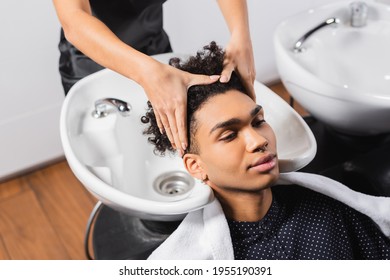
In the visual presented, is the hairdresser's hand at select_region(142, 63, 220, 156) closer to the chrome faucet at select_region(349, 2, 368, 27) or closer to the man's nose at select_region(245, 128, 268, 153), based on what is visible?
the man's nose at select_region(245, 128, 268, 153)

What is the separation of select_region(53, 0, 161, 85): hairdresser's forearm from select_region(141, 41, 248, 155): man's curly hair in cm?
11

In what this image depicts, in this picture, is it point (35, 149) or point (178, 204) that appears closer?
point (178, 204)

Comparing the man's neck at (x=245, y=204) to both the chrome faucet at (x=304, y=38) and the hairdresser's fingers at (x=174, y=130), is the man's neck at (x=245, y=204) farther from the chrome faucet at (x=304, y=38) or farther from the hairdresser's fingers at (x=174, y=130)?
the chrome faucet at (x=304, y=38)

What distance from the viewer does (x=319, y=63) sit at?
5.18 feet

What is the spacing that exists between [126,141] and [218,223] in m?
0.36

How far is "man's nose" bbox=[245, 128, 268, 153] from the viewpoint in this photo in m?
0.99

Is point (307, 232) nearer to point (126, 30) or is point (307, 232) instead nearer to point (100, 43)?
Result: point (100, 43)

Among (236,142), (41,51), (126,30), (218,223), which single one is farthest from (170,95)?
(41,51)

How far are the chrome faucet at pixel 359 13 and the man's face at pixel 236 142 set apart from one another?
0.73 meters

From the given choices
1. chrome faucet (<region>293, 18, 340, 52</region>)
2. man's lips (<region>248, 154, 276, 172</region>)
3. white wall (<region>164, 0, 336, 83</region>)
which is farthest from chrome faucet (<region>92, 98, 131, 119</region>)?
white wall (<region>164, 0, 336, 83</region>)

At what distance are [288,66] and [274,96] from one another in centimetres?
15
